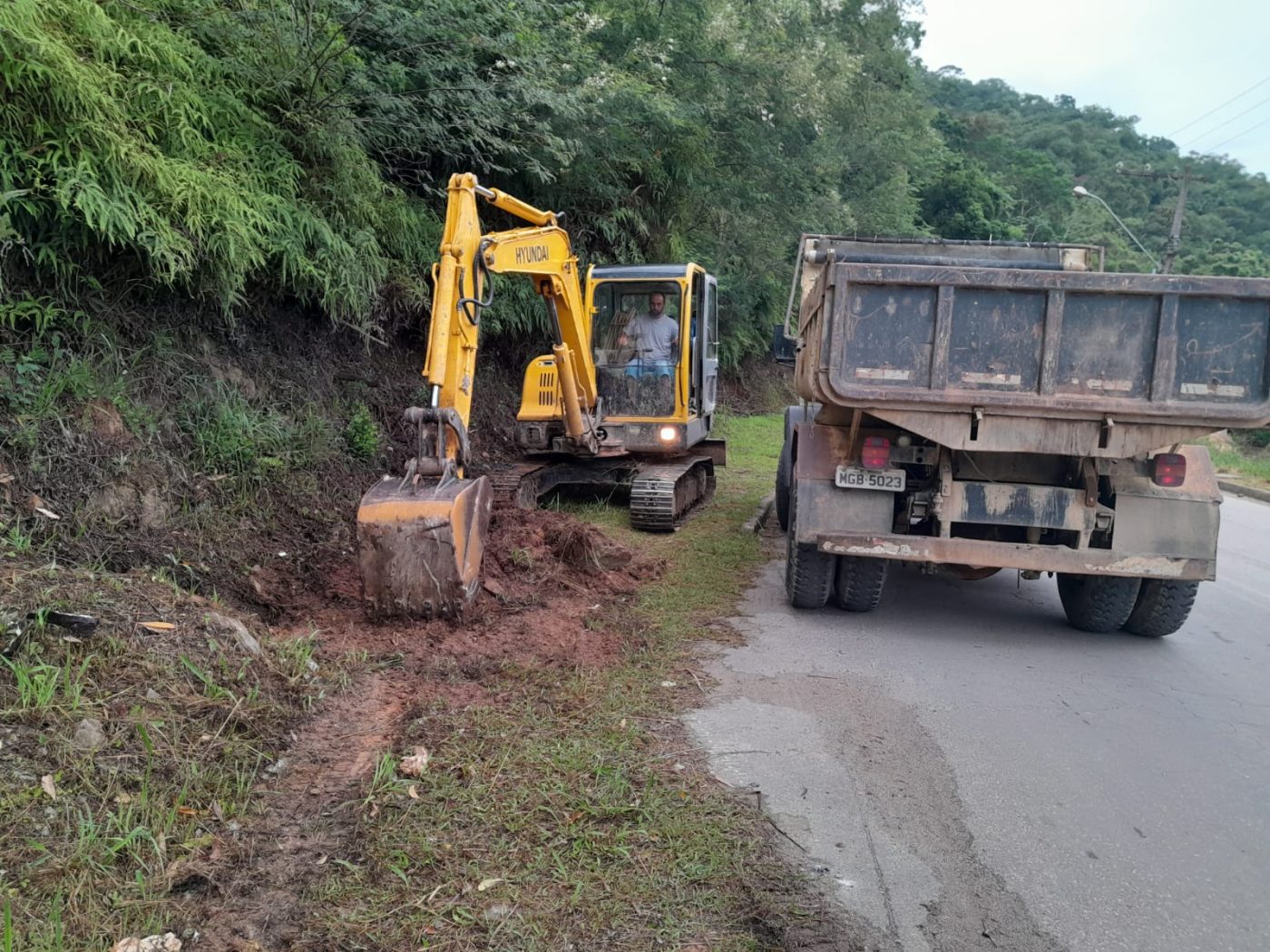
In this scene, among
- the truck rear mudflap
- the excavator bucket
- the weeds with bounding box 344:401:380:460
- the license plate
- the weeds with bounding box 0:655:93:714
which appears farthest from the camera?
the weeds with bounding box 344:401:380:460

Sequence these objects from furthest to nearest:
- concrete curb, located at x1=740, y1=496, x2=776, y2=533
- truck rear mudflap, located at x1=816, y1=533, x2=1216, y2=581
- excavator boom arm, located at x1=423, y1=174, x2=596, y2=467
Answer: concrete curb, located at x1=740, y1=496, x2=776, y2=533
truck rear mudflap, located at x1=816, y1=533, x2=1216, y2=581
excavator boom arm, located at x1=423, y1=174, x2=596, y2=467

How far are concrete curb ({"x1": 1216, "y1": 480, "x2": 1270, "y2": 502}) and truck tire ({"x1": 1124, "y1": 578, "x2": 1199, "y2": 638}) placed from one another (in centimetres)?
1250

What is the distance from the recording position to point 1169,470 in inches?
226

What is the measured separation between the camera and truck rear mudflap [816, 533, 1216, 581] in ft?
18.3

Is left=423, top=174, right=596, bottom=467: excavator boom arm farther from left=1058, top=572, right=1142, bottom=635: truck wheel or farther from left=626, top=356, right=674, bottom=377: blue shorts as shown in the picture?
left=1058, top=572, right=1142, bottom=635: truck wheel

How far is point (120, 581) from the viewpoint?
4.33m

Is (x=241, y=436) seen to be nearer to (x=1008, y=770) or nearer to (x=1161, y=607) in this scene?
(x=1008, y=770)

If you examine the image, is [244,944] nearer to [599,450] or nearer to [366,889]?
[366,889]

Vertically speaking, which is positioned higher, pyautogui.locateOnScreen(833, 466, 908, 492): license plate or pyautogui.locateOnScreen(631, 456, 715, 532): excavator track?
pyautogui.locateOnScreen(833, 466, 908, 492): license plate

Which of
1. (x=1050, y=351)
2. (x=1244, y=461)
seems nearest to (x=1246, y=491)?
(x=1244, y=461)

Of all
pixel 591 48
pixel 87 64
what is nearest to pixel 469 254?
pixel 87 64

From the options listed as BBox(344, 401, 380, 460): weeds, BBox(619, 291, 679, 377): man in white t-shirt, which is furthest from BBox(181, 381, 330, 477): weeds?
BBox(619, 291, 679, 377): man in white t-shirt

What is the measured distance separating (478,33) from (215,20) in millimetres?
2729

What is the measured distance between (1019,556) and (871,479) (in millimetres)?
1024
